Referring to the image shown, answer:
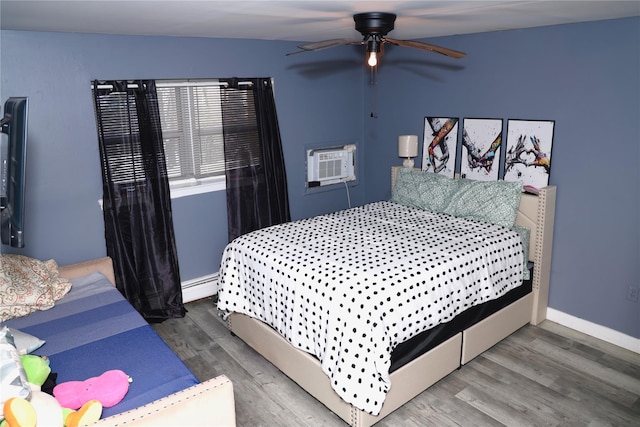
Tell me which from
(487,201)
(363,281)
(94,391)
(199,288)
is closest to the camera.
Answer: (94,391)

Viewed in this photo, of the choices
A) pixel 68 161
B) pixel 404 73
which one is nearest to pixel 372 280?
pixel 68 161

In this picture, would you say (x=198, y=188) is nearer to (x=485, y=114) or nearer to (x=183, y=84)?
(x=183, y=84)

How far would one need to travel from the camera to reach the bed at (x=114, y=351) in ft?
6.28

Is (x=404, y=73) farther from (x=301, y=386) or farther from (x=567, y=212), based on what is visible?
(x=301, y=386)

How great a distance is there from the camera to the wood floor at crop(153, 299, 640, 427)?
8.84ft

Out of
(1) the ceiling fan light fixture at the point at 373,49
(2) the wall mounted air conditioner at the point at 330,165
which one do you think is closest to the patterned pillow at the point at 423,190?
(2) the wall mounted air conditioner at the point at 330,165

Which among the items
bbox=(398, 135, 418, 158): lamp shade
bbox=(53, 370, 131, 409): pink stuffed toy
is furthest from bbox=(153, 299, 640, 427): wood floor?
bbox=(398, 135, 418, 158): lamp shade

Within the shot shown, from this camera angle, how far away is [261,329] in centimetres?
321

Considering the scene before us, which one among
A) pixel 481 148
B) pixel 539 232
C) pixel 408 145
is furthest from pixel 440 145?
pixel 539 232

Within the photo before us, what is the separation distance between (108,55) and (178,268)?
1729 millimetres

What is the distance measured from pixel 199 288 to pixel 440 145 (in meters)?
2.53

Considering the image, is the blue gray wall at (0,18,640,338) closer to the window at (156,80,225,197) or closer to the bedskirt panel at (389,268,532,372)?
the window at (156,80,225,197)

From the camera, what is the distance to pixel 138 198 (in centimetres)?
375

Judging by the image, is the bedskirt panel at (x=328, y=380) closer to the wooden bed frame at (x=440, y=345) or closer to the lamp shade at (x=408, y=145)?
the wooden bed frame at (x=440, y=345)
